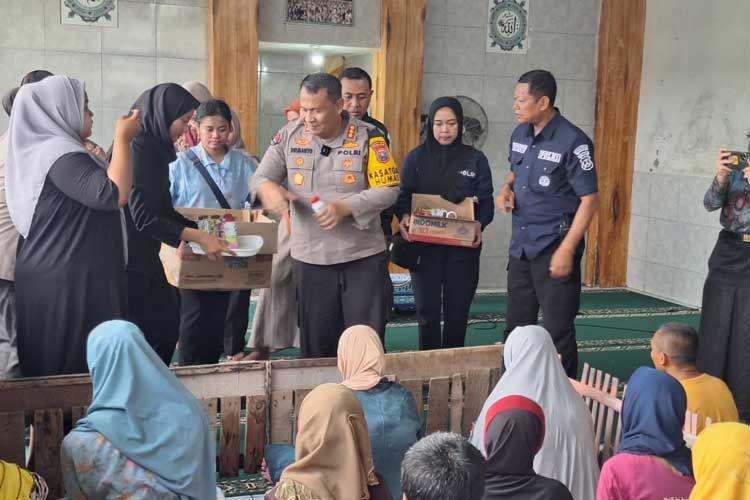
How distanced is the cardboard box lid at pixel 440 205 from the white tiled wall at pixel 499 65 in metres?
2.77

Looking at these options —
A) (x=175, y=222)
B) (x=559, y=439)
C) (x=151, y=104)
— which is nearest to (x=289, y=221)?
(x=175, y=222)

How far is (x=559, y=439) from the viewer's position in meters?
2.79

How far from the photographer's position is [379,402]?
116 inches

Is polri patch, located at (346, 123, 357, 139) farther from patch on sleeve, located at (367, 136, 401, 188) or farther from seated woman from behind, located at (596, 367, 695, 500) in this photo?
seated woman from behind, located at (596, 367, 695, 500)

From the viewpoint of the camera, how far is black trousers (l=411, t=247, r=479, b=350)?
191 inches

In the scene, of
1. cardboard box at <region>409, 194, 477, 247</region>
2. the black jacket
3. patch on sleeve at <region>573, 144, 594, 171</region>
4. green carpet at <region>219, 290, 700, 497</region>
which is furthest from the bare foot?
patch on sleeve at <region>573, 144, 594, 171</region>

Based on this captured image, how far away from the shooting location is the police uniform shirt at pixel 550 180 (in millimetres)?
4316

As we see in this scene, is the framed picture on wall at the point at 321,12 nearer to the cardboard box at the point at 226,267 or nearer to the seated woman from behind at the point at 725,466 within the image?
the cardboard box at the point at 226,267

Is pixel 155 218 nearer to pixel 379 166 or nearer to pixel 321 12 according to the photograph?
pixel 379 166

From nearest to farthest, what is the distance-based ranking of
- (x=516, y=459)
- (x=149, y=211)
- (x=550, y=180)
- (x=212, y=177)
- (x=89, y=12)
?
1. (x=516, y=459)
2. (x=149, y=211)
3. (x=550, y=180)
4. (x=212, y=177)
5. (x=89, y=12)

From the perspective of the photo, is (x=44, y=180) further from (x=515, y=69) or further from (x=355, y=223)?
(x=515, y=69)

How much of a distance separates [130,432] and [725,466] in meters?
1.58

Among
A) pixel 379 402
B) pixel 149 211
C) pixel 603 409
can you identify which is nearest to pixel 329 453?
pixel 379 402

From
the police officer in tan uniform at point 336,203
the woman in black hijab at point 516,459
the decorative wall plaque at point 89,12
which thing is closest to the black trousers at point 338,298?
the police officer in tan uniform at point 336,203
